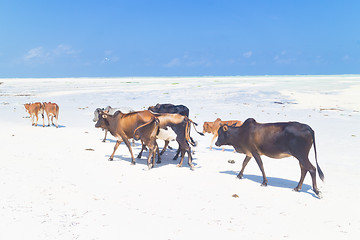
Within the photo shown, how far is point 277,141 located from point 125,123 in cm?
476

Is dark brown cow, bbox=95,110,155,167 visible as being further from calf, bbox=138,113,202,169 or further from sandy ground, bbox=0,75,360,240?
sandy ground, bbox=0,75,360,240

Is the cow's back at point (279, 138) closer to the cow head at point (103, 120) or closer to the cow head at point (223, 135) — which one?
the cow head at point (223, 135)

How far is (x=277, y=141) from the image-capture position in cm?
807

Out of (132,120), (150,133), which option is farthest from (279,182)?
(132,120)

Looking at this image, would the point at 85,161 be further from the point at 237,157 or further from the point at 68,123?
the point at 68,123

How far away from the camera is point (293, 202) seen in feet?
24.0

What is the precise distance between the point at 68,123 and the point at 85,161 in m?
10.7

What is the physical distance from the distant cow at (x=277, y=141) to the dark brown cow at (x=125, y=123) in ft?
8.71

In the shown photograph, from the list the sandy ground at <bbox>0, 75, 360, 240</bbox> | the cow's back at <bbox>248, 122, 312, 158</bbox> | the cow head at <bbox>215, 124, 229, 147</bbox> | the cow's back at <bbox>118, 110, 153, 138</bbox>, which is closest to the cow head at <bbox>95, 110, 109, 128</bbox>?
the cow's back at <bbox>118, 110, 153, 138</bbox>

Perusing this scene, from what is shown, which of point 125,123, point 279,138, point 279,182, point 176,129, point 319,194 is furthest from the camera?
point 125,123

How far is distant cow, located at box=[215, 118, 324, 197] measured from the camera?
776 centimetres

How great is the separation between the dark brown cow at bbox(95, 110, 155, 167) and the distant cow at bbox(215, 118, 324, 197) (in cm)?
265

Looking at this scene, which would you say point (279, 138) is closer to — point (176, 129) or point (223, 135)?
point (223, 135)

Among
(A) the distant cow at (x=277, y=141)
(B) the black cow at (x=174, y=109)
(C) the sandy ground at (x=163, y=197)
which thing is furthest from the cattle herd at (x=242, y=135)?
(B) the black cow at (x=174, y=109)
